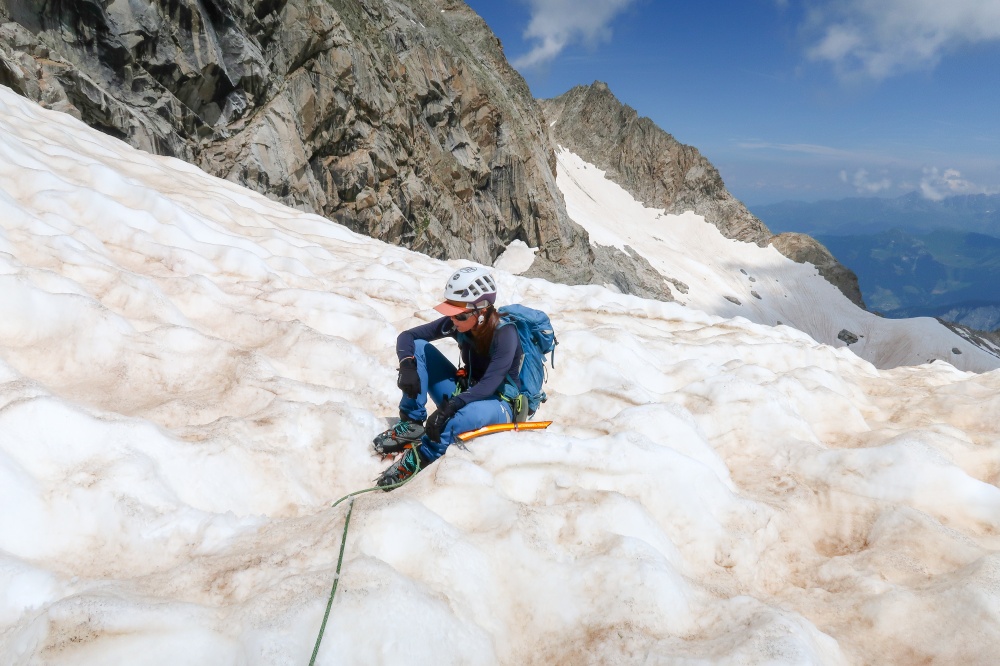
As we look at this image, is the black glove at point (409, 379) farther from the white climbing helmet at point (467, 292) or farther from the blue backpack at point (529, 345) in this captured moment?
the blue backpack at point (529, 345)

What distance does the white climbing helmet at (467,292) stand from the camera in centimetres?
593

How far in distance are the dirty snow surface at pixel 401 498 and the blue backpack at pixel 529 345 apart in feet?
2.04

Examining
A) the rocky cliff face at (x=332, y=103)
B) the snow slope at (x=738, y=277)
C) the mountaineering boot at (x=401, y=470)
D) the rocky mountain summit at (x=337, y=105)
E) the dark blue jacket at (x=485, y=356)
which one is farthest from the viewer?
the snow slope at (x=738, y=277)

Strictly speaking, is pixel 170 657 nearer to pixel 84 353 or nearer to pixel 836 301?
pixel 84 353

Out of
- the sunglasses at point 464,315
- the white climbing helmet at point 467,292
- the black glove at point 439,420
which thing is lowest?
the black glove at point 439,420

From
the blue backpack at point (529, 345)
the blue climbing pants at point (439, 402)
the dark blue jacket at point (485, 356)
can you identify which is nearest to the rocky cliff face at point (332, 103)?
the dark blue jacket at point (485, 356)

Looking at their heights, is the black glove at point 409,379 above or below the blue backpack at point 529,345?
below

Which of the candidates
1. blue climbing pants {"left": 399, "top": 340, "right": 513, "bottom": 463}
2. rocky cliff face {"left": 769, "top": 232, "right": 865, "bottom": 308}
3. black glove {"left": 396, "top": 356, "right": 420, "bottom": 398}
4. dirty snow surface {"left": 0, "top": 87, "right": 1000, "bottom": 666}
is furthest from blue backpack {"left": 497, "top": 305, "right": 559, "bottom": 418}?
rocky cliff face {"left": 769, "top": 232, "right": 865, "bottom": 308}

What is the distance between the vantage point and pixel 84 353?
612 centimetres

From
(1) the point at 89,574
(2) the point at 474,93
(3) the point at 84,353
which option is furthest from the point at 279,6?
(1) the point at 89,574

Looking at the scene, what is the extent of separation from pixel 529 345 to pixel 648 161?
128 metres

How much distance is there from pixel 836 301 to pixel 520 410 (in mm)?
123148

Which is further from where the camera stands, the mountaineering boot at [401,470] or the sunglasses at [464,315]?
the sunglasses at [464,315]

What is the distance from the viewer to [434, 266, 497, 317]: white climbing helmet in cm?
593
